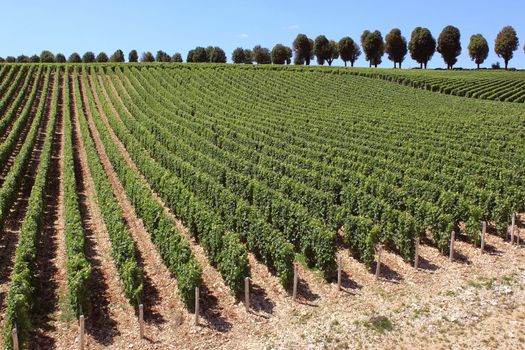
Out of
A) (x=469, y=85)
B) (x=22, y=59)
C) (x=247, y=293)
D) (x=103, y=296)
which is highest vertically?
(x=22, y=59)

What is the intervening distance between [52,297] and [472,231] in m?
16.1

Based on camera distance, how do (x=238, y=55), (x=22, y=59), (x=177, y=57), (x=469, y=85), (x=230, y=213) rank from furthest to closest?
(x=177, y=57)
(x=238, y=55)
(x=22, y=59)
(x=469, y=85)
(x=230, y=213)

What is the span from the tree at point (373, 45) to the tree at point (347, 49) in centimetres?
450

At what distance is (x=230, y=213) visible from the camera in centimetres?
2109

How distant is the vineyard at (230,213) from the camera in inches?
567

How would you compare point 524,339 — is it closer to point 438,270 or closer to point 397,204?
point 438,270

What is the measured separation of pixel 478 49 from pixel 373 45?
2860cm

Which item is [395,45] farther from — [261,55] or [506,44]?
[261,55]

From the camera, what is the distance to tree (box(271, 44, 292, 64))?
452 feet

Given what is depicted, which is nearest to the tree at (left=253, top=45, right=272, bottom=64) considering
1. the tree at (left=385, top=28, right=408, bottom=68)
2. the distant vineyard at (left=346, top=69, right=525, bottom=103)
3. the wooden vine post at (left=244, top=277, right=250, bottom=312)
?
the tree at (left=385, top=28, right=408, bottom=68)

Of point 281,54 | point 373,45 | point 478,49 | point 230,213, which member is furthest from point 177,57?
point 230,213

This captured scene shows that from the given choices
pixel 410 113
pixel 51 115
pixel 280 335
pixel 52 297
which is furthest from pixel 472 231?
Result: pixel 51 115

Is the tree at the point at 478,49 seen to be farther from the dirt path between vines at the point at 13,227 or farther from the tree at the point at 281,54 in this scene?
the dirt path between vines at the point at 13,227

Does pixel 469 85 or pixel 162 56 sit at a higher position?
pixel 162 56
